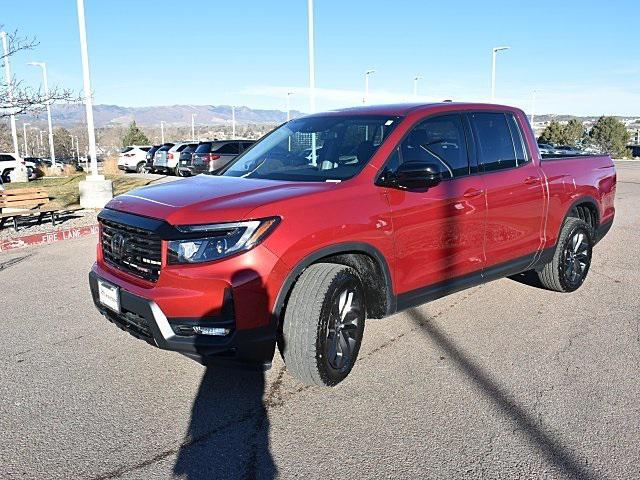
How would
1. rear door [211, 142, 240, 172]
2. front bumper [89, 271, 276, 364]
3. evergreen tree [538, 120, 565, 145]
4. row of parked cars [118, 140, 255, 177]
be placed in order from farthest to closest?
evergreen tree [538, 120, 565, 145]
row of parked cars [118, 140, 255, 177]
rear door [211, 142, 240, 172]
front bumper [89, 271, 276, 364]

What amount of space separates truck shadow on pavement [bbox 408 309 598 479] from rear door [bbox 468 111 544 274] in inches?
32.5

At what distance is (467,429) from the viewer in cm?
320

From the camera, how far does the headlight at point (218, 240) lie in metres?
3.29

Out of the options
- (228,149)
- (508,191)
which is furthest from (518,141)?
(228,149)

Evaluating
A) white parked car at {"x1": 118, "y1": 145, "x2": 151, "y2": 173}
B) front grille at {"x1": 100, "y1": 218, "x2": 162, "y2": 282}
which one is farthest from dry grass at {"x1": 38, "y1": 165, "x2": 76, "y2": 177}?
front grille at {"x1": 100, "y1": 218, "x2": 162, "y2": 282}

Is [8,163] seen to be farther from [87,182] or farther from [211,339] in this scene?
[211,339]

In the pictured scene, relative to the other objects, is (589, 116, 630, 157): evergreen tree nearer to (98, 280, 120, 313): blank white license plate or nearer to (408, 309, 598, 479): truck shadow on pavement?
(408, 309, 598, 479): truck shadow on pavement

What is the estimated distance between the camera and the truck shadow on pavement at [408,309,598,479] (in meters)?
2.85

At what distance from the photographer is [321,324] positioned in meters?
3.50

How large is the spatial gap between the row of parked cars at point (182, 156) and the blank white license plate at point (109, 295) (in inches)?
408

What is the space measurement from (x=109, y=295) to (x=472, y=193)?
9.16 ft

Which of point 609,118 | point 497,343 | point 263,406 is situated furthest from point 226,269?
point 609,118

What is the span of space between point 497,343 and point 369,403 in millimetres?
1496

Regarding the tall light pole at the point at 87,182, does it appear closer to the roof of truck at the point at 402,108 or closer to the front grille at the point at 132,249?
the roof of truck at the point at 402,108
